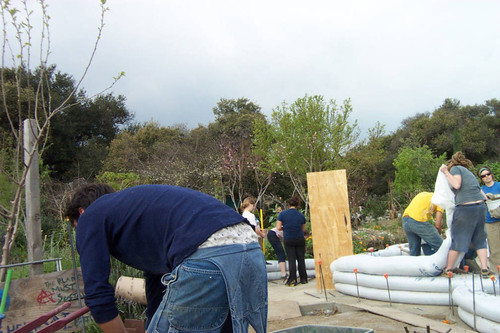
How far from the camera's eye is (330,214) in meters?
6.21

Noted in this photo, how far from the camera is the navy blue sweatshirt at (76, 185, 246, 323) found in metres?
1.64

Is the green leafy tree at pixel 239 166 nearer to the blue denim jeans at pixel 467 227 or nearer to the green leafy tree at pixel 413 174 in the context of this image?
the green leafy tree at pixel 413 174

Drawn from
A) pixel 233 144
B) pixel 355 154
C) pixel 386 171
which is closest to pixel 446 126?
pixel 386 171

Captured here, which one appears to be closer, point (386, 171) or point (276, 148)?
point (276, 148)

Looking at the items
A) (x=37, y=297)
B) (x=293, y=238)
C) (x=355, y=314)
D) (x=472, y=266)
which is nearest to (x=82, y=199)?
(x=37, y=297)

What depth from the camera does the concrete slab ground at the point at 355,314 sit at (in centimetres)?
382

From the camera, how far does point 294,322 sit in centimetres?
457

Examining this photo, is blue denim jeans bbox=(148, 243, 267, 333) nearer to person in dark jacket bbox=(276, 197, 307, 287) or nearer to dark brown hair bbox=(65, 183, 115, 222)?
dark brown hair bbox=(65, 183, 115, 222)

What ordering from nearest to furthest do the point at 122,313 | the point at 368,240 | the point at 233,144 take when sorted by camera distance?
the point at 122,313 < the point at 368,240 < the point at 233,144

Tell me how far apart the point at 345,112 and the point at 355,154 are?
5.66 feet

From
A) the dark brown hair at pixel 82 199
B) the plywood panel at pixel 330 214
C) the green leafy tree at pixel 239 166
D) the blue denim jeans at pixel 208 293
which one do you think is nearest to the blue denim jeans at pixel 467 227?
the plywood panel at pixel 330 214

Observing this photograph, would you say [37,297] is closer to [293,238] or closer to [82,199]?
[82,199]

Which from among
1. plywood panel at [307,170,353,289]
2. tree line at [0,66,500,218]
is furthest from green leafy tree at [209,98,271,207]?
plywood panel at [307,170,353,289]

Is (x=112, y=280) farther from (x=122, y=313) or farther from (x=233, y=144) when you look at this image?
(x=233, y=144)
